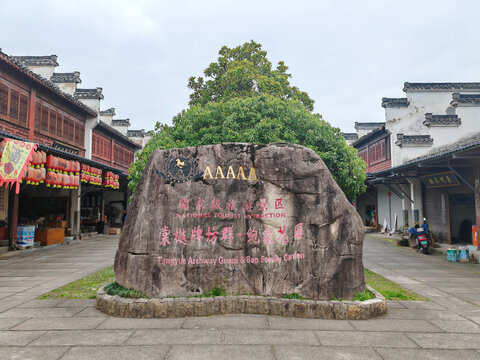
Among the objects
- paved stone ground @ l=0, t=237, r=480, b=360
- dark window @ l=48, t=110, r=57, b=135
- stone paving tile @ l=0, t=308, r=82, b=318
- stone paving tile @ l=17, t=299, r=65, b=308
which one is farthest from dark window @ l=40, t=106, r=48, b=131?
stone paving tile @ l=0, t=308, r=82, b=318

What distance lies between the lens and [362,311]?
5.70m

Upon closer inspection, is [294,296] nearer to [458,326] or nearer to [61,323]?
[458,326]

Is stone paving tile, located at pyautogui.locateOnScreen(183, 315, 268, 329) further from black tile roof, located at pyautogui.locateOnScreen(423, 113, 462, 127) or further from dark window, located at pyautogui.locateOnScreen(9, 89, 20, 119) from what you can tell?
black tile roof, located at pyautogui.locateOnScreen(423, 113, 462, 127)

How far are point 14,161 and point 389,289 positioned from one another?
10.7m

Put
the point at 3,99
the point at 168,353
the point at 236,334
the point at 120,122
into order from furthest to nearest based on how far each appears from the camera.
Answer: the point at 120,122 → the point at 3,99 → the point at 236,334 → the point at 168,353

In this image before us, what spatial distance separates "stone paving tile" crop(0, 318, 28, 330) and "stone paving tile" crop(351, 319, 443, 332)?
5.28m

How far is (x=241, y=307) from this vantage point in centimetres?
589

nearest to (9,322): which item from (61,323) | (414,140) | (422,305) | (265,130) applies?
(61,323)

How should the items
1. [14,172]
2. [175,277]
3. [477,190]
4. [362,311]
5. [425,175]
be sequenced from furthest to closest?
[425,175] → [477,190] → [14,172] → [175,277] → [362,311]

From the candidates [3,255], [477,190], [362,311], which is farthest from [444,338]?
[3,255]

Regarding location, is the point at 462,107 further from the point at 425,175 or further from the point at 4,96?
the point at 4,96

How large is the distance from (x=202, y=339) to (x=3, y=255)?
11876mm

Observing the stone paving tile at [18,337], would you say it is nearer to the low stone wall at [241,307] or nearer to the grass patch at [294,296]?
the low stone wall at [241,307]

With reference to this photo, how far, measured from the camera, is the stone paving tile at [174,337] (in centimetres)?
468
